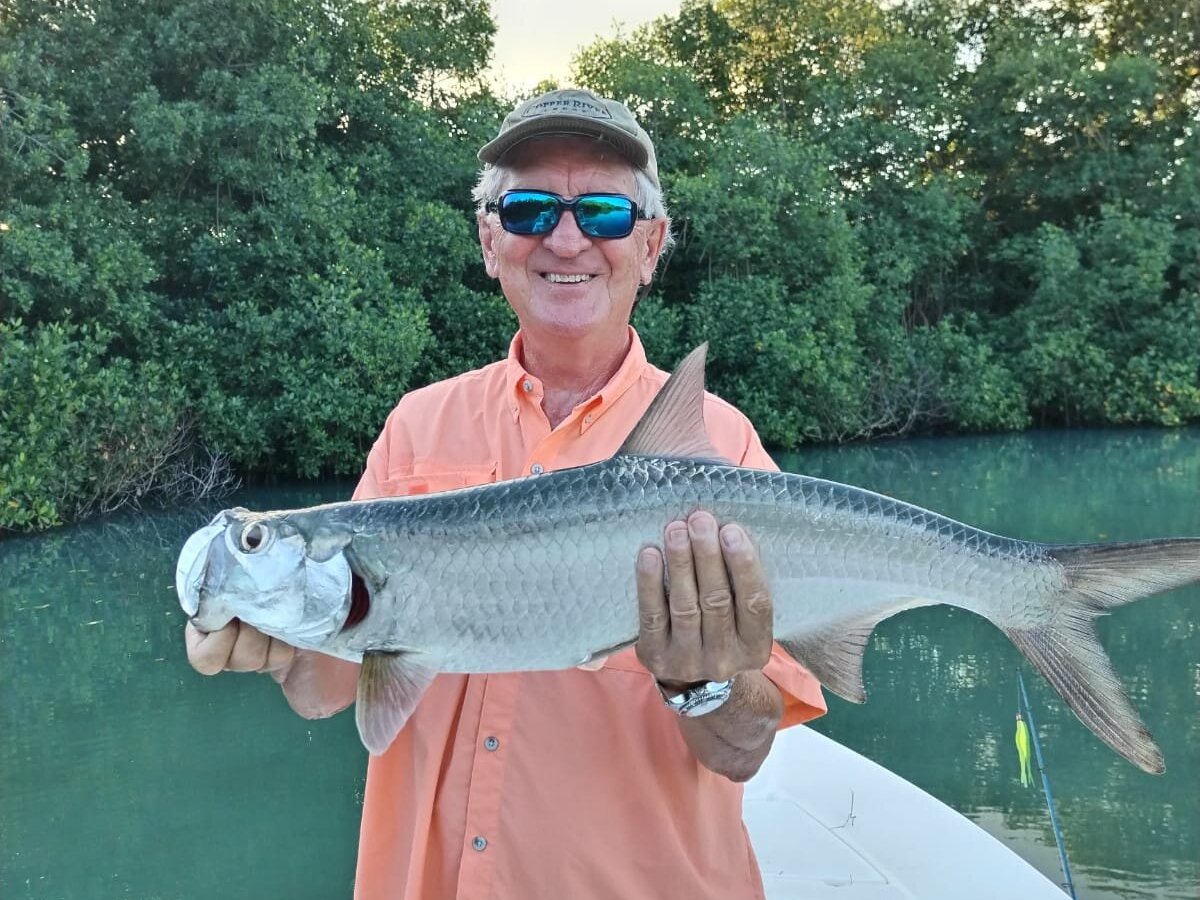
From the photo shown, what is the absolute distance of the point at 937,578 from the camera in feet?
7.16

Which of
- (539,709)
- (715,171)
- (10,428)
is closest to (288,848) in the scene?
(539,709)

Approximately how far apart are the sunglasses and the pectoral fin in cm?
115

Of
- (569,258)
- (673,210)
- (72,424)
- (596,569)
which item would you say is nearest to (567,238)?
(569,258)

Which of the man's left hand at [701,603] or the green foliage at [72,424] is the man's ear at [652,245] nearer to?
the man's left hand at [701,603]

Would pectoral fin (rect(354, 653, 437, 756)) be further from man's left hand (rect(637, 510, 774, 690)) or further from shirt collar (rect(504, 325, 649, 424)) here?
shirt collar (rect(504, 325, 649, 424))

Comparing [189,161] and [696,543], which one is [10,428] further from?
[696,543]

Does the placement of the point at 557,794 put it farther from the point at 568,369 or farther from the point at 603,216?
the point at 603,216

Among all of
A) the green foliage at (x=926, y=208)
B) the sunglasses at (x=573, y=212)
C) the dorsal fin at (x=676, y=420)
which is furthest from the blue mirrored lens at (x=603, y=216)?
the green foliage at (x=926, y=208)

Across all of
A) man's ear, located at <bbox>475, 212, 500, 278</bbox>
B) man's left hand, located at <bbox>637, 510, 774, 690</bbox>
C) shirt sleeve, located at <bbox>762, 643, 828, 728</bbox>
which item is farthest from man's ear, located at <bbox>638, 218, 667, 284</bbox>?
shirt sleeve, located at <bbox>762, 643, 828, 728</bbox>

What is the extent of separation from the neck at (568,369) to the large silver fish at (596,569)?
49 centimetres

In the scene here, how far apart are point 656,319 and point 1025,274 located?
44.5 ft

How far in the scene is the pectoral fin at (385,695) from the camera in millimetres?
2047

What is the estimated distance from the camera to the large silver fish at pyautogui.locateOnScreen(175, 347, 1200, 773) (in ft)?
6.73

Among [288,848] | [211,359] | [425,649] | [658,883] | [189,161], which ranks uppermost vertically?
[189,161]
